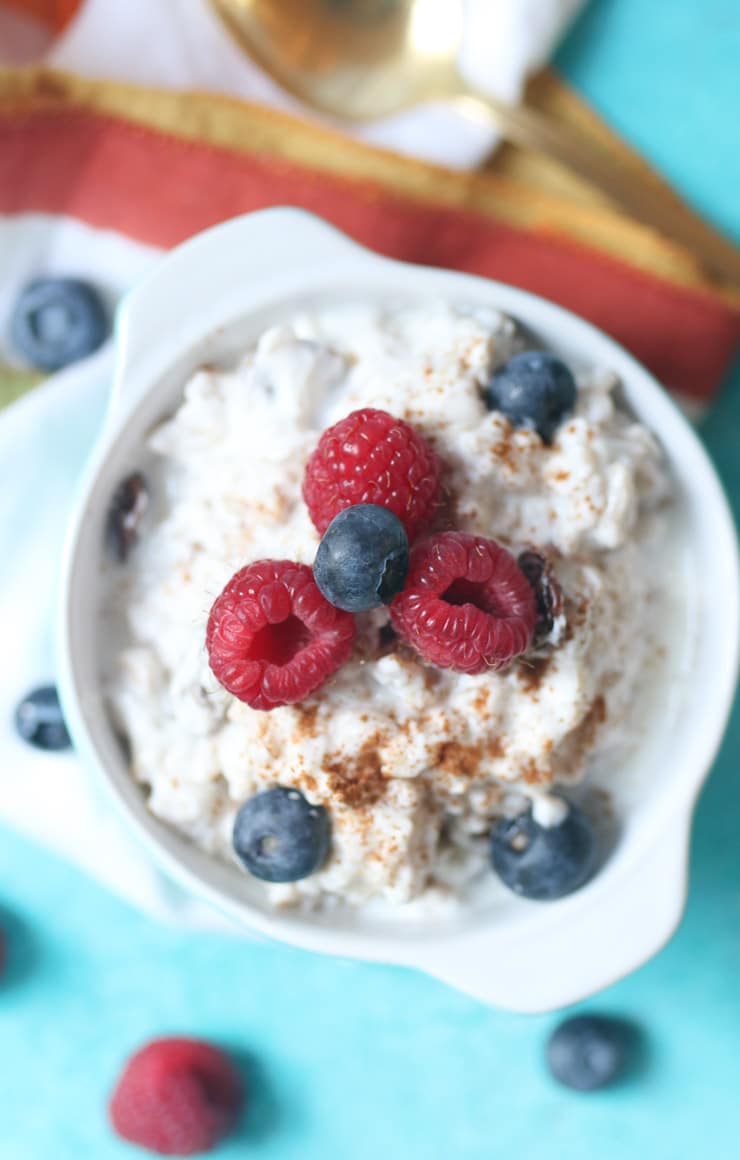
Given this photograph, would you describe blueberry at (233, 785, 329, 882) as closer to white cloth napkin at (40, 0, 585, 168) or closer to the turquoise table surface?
the turquoise table surface

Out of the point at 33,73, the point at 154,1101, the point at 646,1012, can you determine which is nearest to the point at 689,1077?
the point at 646,1012

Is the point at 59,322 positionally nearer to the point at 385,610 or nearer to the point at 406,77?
the point at 406,77

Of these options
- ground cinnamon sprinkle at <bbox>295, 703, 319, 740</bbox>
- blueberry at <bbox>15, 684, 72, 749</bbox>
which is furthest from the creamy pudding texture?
blueberry at <bbox>15, 684, 72, 749</bbox>

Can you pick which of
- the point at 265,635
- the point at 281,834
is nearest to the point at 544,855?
the point at 281,834

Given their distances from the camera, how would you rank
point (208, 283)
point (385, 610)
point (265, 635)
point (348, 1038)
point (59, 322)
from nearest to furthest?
point (265, 635) → point (385, 610) → point (208, 283) → point (59, 322) → point (348, 1038)

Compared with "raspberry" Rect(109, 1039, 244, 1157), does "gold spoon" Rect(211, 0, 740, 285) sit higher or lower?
higher

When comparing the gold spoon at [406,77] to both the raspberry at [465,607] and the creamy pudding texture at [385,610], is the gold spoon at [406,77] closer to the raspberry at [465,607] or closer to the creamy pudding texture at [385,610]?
the creamy pudding texture at [385,610]

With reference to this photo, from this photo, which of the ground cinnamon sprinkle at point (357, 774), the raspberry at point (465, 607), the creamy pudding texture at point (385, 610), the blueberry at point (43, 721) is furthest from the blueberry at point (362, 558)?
the blueberry at point (43, 721)
